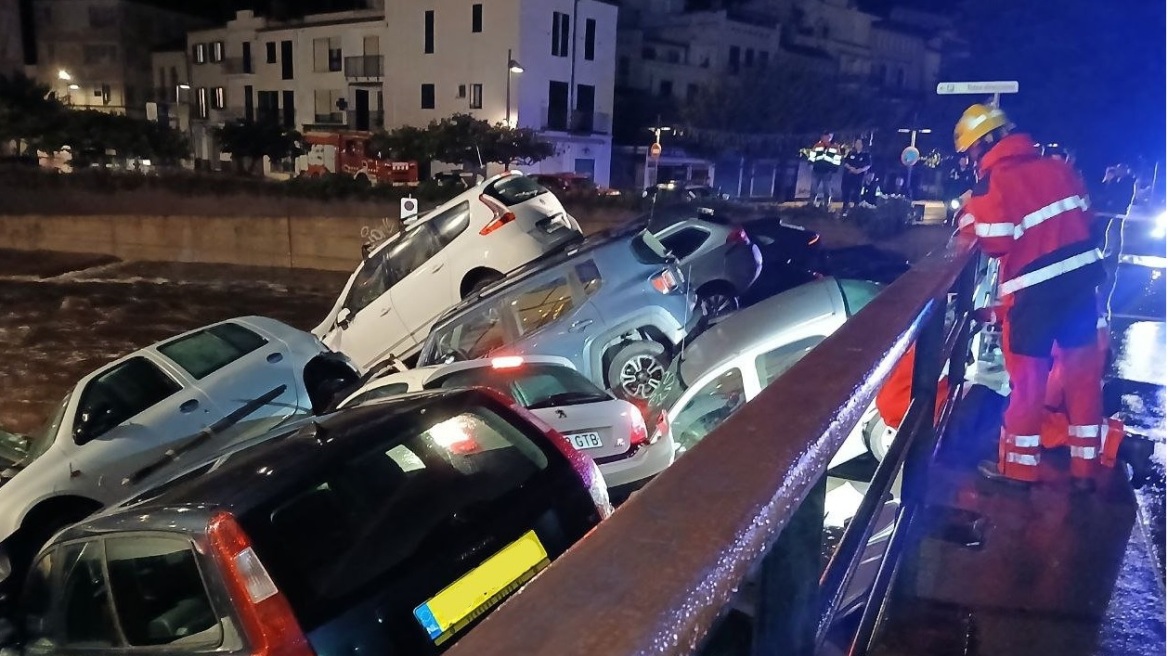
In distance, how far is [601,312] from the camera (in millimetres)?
7637

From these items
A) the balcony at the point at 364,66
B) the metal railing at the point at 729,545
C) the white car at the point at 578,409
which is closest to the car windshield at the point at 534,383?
the white car at the point at 578,409

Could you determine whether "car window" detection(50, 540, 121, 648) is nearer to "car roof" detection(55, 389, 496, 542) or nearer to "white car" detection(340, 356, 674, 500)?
"car roof" detection(55, 389, 496, 542)

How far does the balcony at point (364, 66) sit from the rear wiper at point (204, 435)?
110 feet

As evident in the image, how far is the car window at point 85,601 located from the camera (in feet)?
11.4

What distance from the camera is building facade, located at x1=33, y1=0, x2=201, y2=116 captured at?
50312 mm

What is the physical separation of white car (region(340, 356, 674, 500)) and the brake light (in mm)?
1425

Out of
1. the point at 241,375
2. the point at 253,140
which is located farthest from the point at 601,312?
the point at 253,140

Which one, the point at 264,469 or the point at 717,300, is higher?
the point at 264,469

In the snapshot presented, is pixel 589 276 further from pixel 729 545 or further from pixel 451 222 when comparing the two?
pixel 729 545

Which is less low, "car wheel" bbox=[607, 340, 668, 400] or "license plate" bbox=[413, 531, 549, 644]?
"license plate" bbox=[413, 531, 549, 644]

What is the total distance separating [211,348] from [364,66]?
111 ft

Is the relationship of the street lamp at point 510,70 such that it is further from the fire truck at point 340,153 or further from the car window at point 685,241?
the car window at point 685,241

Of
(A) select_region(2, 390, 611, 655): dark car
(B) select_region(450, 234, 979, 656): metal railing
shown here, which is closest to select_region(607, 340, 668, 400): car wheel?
(A) select_region(2, 390, 611, 655): dark car

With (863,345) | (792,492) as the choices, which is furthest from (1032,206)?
(792,492)
